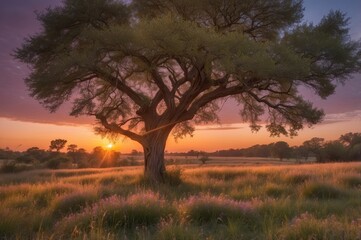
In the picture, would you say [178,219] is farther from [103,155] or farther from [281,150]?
[281,150]

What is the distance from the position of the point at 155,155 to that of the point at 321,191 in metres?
9.16

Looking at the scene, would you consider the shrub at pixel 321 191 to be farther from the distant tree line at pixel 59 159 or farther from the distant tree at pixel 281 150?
the distant tree at pixel 281 150

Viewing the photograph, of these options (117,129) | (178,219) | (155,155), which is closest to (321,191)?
(178,219)

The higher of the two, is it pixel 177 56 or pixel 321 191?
pixel 177 56

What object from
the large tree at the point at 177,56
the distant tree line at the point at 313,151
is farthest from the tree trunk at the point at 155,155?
the distant tree line at the point at 313,151

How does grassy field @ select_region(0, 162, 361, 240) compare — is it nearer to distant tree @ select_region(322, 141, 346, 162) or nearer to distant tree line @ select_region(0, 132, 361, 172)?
distant tree line @ select_region(0, 132, 361, 172)

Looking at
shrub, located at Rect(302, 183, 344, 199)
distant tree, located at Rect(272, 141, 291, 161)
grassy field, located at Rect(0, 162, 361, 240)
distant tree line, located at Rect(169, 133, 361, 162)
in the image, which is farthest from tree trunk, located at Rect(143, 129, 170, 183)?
distant tree, located at Rect(272, 141, 291, 161)

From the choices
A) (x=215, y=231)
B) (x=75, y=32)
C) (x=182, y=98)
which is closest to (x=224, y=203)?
(x=215, y=231)

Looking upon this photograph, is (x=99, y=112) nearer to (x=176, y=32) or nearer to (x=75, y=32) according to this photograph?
(x=75, y=32)

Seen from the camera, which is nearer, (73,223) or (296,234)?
(296,234)

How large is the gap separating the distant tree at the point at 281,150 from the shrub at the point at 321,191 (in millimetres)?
86873

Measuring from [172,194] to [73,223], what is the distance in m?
6.91

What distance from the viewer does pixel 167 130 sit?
64.2ft

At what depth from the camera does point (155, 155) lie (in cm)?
1906
